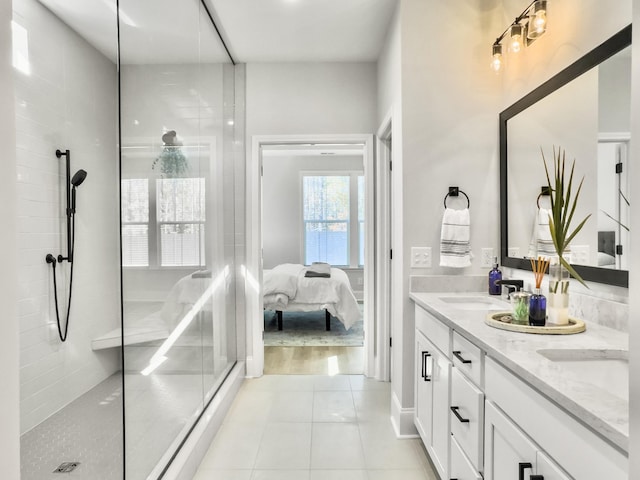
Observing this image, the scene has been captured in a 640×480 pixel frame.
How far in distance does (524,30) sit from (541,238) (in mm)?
1086

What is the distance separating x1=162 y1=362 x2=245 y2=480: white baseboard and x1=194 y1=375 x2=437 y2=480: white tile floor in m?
0.05

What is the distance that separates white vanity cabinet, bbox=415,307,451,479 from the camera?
5.92 feet

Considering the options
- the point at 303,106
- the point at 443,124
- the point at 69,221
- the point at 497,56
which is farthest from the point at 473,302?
the point at 303,106

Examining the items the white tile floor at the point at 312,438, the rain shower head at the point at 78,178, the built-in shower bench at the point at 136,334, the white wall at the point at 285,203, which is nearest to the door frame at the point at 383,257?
the white tile floor at the point at 312,438

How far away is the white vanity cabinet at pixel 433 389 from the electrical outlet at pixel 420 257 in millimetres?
296

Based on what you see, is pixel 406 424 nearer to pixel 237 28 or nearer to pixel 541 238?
pixel 541 238

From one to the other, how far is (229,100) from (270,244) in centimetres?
442

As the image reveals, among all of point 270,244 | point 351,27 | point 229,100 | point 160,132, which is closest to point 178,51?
point 160,132

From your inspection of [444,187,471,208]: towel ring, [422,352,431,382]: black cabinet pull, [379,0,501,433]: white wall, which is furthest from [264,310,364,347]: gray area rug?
[444,187,471,208]: towel ring

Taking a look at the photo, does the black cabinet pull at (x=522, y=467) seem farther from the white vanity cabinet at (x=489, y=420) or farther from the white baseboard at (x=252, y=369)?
the white baseboard at (x=252, y=369)

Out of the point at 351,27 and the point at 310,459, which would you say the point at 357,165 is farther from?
the point at 310,459

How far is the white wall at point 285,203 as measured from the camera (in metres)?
7.44

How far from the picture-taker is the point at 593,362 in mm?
1237

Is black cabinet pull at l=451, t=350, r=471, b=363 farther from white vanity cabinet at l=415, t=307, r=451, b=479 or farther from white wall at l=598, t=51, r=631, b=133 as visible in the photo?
white wall at l=598, t=51, r=631, b=133
